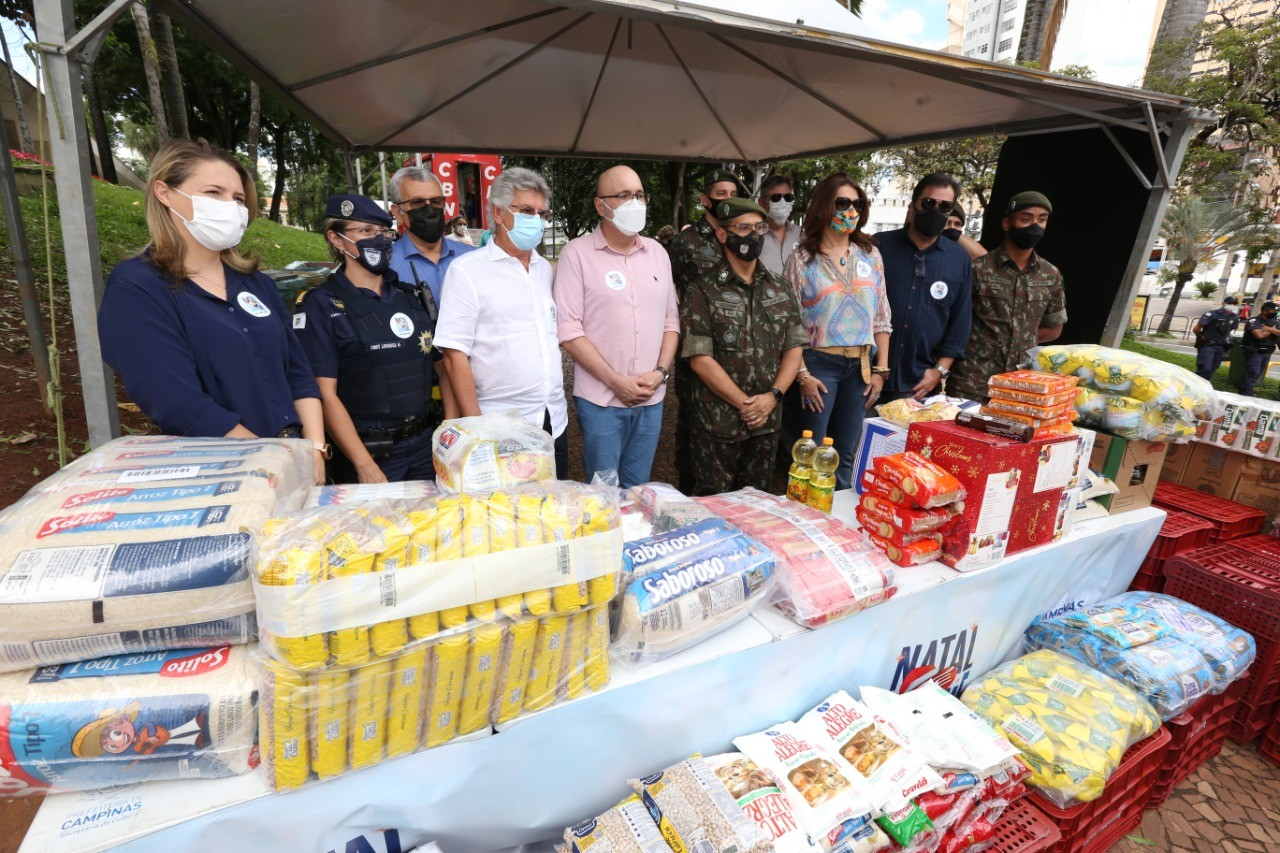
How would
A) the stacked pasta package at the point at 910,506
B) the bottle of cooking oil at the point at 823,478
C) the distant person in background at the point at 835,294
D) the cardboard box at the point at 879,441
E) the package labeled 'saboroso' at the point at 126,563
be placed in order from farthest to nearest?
the distant person in background at the point at 835,294 → the cardboard box at the point at 879,441 → the bottle of cooking oil at the point at 823,478 → the stacked pasta package at the point at 910,506 → the package labeled 'saboroso' at the point at 126,563

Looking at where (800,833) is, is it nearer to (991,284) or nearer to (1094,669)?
(1094,669)

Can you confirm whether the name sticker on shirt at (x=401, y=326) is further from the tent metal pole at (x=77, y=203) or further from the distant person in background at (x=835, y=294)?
the distant person in background at (x=835, y=294)

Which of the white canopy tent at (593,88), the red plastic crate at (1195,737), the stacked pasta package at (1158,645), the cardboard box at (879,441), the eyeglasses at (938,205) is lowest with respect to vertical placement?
the red plastic crate at (1195,737)

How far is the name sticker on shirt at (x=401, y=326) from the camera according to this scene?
7.69ft

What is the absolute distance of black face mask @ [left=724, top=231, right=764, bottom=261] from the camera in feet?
8.82

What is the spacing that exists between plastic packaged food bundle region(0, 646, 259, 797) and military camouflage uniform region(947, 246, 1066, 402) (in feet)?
12.7

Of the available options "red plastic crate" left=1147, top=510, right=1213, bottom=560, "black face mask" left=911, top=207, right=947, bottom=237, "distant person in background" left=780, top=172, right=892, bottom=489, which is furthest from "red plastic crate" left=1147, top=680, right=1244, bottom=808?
"black face mask" left=911, top=207, right=947, bottom=237

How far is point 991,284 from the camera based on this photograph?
3531 mm

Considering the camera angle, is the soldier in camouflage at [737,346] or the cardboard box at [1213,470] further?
the cardboard box at [1213,470]

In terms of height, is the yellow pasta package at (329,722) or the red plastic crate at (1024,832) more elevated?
the yellow pasta package at (329,722)

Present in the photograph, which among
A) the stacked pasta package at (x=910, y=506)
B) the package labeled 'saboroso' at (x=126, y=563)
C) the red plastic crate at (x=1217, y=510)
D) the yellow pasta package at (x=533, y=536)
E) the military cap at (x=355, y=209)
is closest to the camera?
the package labeled 'saboroso' at (x=126, y=563)

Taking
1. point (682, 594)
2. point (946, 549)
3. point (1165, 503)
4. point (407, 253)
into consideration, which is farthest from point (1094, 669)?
point (407, 253)

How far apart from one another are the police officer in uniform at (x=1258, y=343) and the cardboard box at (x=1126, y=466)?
371 inches

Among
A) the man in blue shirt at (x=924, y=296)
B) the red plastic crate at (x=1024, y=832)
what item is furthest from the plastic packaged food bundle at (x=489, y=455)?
the man in blue shirt at (x=924, y=296)
